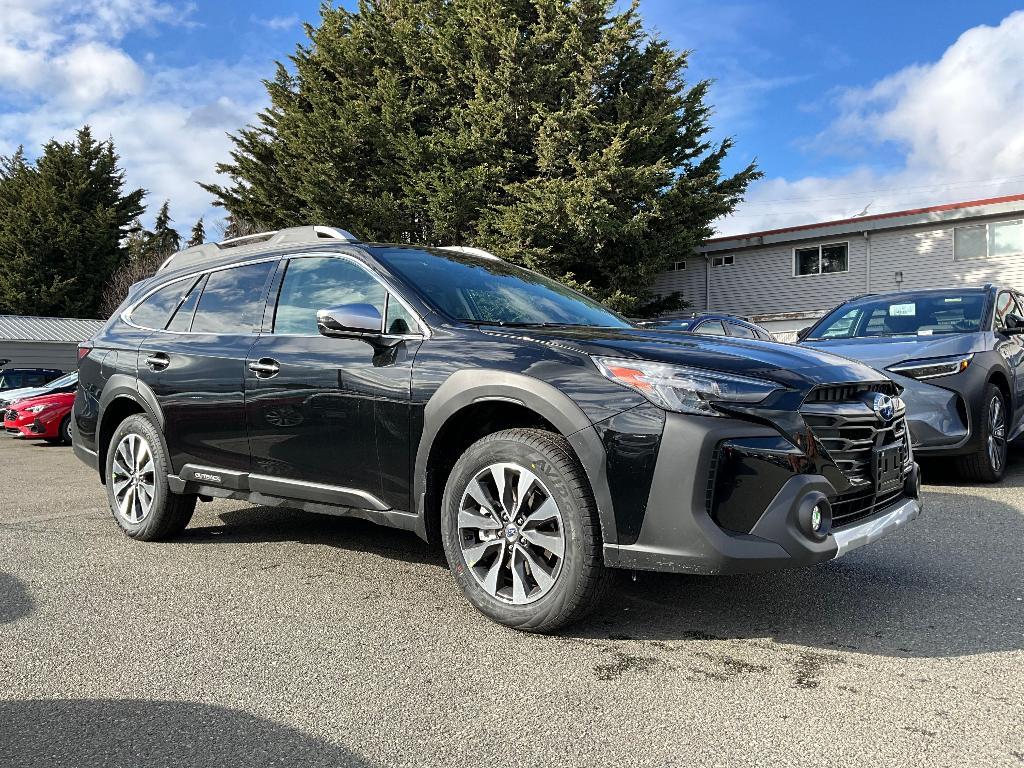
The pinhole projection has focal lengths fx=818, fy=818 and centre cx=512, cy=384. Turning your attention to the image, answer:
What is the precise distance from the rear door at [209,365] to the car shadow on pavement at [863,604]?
7.31 feet

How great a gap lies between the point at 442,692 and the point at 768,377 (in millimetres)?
1625

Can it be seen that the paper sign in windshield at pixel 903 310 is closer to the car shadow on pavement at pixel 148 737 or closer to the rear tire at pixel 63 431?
the car shadow on pavement at pixel 148 737

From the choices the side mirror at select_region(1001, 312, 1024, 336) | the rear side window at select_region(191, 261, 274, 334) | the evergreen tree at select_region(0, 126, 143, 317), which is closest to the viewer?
the rear side window at select_region(191, 261, 274, 334)

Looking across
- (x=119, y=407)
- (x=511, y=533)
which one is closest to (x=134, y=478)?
(x=119, y=407)

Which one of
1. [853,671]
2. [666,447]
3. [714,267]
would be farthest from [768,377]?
[714,267]

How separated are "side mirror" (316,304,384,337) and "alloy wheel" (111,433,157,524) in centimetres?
190

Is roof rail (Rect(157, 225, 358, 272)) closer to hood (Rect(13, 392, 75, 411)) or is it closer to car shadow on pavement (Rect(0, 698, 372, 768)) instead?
car shadow on pavement (Rect(0, 698, 372, 768))

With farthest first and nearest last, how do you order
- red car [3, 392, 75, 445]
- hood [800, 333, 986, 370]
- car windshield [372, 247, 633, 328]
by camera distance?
red car [3, 392, 75, 445] → hood [800, 333, 986, 370] → car windshield [372, 247, 633, 328]

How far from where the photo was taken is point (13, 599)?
3.80m

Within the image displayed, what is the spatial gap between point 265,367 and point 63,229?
4346cm

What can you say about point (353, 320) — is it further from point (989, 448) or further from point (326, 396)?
point (989, 448)

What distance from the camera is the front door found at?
12.2 ft

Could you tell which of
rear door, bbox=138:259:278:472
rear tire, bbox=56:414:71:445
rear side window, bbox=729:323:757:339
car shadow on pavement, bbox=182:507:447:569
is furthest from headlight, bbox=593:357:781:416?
rear tire, bbox=56:414:71:445

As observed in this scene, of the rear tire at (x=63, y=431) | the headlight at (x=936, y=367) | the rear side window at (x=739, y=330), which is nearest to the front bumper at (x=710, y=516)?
the headlight at (x=936, y=367)
